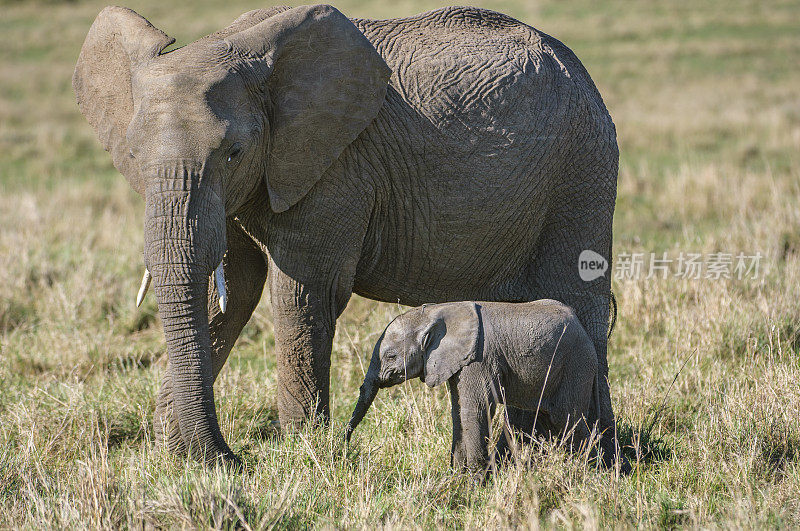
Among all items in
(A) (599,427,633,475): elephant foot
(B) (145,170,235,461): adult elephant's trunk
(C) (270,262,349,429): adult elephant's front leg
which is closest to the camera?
(B) (145,170,235,461): adult elephant's trunk

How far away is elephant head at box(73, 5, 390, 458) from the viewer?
161 inches

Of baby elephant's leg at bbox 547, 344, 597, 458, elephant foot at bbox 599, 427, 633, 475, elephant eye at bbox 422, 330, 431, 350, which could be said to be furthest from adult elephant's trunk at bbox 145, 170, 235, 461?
elephant foot at bbox 599, 427, 633, 475

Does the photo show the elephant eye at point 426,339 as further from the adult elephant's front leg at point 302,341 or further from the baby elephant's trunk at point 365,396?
the adult elephant's front leg at point 302,341

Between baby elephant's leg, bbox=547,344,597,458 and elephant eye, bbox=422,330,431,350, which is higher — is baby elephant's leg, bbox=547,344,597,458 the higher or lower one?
the lower one

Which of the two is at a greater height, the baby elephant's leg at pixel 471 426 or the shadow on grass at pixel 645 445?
the baby elephant's leg at pixel 471 426

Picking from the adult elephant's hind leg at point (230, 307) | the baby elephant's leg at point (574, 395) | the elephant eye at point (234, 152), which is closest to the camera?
the elephant eye at point (234, 152)

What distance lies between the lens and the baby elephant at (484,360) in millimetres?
4230

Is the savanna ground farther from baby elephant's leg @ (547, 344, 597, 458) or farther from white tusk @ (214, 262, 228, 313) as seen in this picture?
white tusk @ (214, 262, 228, 313)

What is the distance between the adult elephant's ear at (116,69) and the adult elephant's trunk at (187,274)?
46cm

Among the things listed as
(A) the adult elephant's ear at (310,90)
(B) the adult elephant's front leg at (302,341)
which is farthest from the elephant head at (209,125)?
(B) the adult elephant's front leg at (302,341)

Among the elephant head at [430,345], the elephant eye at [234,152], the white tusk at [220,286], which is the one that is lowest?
the elephant head at [430,345]

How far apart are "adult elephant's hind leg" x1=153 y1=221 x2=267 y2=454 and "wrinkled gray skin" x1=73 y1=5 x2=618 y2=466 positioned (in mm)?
11

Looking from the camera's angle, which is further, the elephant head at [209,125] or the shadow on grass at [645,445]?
the shadow on grass at [645,445]

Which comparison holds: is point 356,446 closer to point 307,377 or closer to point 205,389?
point 307,377
